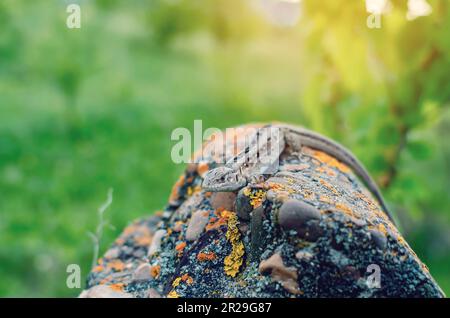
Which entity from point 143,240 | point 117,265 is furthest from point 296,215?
point 143,240

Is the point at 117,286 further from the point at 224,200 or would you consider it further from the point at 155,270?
the point at 224,200

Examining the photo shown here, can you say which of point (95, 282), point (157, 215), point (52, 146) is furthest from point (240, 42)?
point (95, 282)

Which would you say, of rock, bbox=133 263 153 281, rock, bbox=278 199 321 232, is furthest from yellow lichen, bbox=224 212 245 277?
rock, bbox=133 263 153 281

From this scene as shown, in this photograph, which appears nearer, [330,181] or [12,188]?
[330,181]

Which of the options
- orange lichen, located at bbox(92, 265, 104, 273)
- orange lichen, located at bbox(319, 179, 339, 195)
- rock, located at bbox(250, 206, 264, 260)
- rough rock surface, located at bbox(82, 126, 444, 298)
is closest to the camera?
rough rock surface, located at bbox(82, 126, 444, 298)

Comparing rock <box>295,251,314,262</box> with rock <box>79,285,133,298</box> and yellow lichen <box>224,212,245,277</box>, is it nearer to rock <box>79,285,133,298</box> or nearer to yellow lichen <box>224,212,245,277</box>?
yellow lichen <box>224,212,245,277</box>

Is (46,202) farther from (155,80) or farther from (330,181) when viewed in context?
(330,181)
